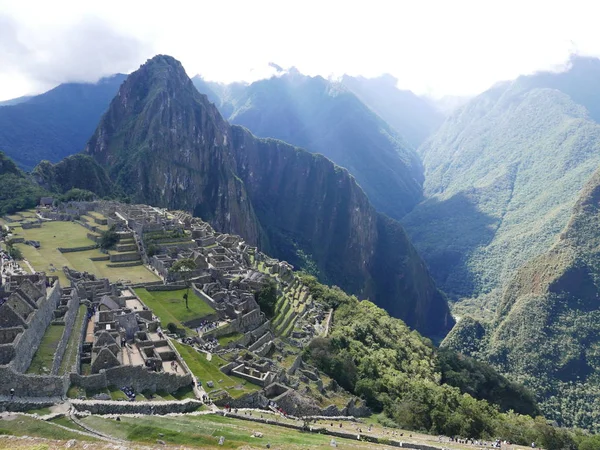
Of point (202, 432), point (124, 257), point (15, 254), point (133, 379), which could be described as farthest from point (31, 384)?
point (124, 257)

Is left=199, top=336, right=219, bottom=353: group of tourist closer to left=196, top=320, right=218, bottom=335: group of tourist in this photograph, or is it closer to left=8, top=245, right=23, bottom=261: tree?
left=196, top=320, right=218, bottom=335: group of tourist

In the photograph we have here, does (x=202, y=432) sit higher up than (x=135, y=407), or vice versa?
(x=135, y=407)

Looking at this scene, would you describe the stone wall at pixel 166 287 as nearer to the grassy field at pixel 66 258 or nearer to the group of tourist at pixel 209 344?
the grassy field at pixel 66 258

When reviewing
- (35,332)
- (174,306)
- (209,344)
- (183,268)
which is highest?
(35,332)

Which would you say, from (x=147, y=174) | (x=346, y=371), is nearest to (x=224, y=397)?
(x=346, y=371)

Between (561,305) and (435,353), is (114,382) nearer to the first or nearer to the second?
(435,353)

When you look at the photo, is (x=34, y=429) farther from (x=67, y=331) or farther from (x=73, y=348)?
(x=67, y=331)

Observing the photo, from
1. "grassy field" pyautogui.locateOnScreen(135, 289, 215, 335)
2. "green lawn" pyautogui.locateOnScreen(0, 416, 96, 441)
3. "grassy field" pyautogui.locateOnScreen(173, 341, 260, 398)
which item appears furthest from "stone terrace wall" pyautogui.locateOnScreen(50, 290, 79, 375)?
"grassy field" pyautogui.locateOnScreen(173, 341, 260, 398)
